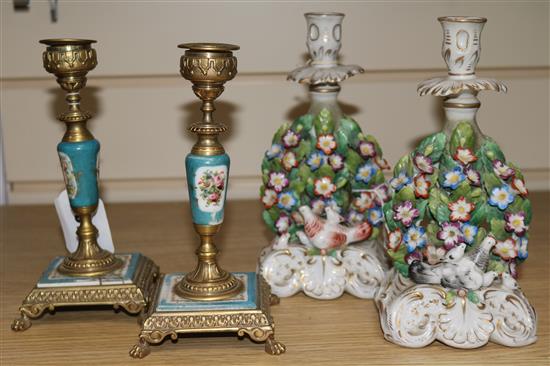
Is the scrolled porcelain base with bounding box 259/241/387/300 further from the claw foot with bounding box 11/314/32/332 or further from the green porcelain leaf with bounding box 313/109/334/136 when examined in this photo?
the claw foot with bounding box 11/314/32/332

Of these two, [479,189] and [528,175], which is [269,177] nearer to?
[479,189]

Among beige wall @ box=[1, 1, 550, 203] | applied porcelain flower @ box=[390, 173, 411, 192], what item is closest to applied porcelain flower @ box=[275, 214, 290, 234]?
applied porcelain flower @ box=[390, 173, 411, 192]

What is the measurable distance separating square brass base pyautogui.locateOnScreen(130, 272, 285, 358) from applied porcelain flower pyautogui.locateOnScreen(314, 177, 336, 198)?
8.3 inches

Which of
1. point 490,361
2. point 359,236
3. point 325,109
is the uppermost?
point 325,109

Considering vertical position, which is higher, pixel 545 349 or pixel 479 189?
pixel 479 189

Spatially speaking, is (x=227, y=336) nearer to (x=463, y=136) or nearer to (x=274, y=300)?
(x=274, y=300)

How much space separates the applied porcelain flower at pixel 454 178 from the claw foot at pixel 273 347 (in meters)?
0.29

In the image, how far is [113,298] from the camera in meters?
1.02

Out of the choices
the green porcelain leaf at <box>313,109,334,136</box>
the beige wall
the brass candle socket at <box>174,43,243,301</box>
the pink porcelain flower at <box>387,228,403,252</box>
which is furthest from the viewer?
the beige wall

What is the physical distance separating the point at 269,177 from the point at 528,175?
2.56 ft

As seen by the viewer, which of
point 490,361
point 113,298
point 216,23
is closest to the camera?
point 490,361

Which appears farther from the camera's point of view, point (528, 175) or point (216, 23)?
point (528, 175)

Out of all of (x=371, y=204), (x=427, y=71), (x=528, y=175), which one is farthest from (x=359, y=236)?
(x=528, y=175)

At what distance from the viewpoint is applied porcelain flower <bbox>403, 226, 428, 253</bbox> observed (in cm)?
96
